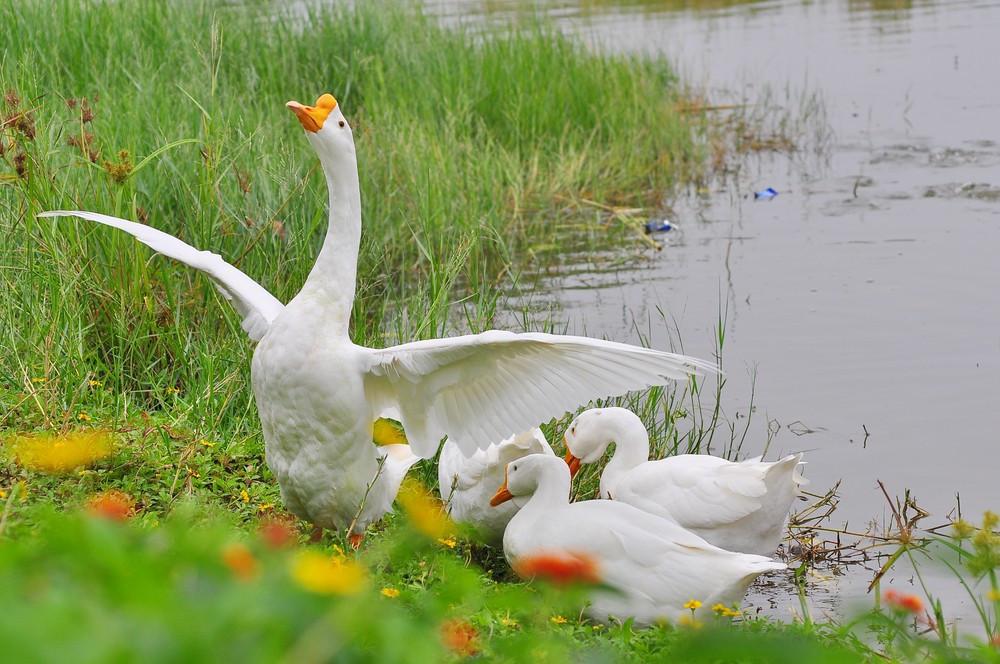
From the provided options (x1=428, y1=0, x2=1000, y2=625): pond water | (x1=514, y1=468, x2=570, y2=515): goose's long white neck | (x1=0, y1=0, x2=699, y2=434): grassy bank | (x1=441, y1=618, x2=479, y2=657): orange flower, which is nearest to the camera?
(x1=441, y1=618, x2=479, y2=657): orange flower

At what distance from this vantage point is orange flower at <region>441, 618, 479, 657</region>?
2.59 m

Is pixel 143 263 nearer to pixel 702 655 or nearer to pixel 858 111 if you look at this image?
pixel 702 655

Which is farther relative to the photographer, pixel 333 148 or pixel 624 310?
pixel 624 310

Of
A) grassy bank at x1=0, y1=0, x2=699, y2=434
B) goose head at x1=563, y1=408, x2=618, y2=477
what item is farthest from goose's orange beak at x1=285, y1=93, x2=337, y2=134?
goose head at x1=563, y1=408, x2=618, y2=477

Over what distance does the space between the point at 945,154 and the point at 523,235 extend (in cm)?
478

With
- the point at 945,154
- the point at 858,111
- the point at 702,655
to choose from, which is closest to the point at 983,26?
the point at 858,111

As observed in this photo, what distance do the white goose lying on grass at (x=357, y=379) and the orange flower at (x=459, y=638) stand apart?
1.24m

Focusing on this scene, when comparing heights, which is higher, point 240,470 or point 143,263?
point 143,263

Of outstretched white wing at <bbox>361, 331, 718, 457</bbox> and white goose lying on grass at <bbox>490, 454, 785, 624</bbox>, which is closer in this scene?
outstretched white wing at <bbox>361, 331, 718, 457</bbox>

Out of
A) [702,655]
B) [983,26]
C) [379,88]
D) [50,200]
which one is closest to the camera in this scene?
[702,655]

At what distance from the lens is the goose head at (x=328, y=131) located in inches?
166

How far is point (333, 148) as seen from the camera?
431 cm

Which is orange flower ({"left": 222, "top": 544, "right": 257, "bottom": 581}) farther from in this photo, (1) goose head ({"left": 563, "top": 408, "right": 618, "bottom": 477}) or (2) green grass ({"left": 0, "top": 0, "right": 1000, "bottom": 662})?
(1) goose head ({"left": 563, "top": 408, "right": 618, "bottom": 477})

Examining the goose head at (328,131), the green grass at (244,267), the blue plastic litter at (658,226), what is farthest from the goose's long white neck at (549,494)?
the blue plastic litter at (658,226)
